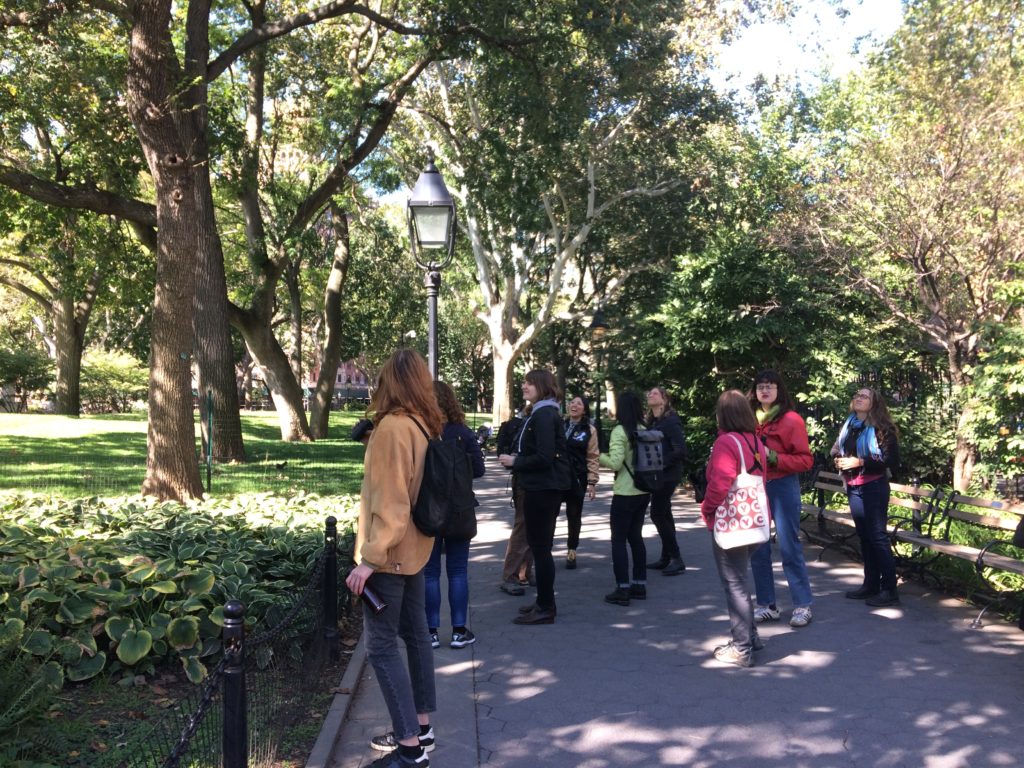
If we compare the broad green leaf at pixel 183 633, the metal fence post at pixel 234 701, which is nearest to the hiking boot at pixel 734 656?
the broad green leaf at pixel 183 633

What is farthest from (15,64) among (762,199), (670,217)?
(762,199)

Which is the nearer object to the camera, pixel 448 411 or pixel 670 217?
pixel 448 411

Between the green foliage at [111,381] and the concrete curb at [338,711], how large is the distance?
139ft

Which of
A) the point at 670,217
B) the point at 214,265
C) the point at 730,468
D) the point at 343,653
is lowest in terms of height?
the point at 343,653

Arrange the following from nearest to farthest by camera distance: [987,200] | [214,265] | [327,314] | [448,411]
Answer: [448,411] → [987,200] → [214,265] → [327,314]

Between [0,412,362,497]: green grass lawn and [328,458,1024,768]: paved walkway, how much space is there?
6.05m

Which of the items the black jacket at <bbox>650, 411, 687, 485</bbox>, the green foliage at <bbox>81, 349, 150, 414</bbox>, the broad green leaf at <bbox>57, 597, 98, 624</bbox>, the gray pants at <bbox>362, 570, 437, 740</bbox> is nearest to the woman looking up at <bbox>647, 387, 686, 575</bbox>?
the black jacket at <bbox>650, 411, 687, 485</bbox>

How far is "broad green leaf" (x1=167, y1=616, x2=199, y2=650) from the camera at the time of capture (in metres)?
5.28

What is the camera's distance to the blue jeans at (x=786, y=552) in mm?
6648

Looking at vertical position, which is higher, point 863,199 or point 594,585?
point 863,199

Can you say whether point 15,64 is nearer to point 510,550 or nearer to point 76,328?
point 510,550

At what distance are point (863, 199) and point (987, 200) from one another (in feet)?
5.41

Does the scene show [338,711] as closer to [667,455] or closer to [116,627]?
[116,627]

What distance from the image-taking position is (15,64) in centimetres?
1500
